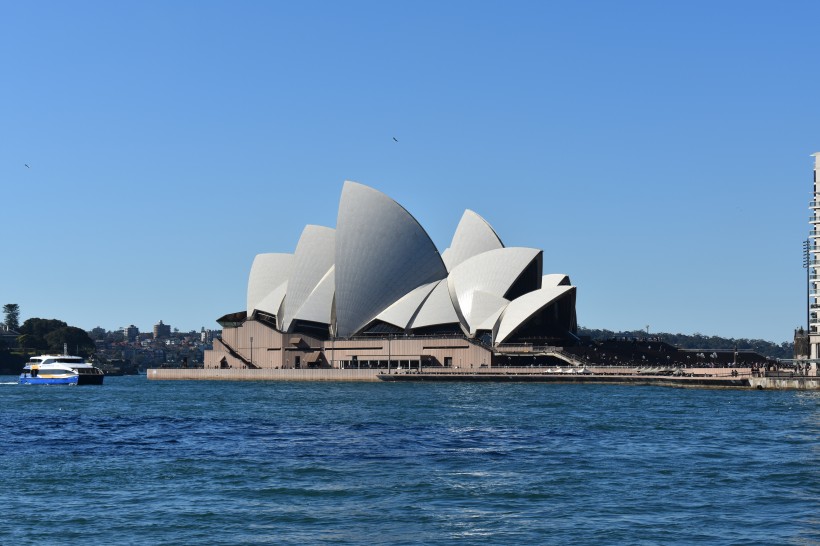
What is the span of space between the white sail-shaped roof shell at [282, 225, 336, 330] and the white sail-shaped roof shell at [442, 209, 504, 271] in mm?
11353

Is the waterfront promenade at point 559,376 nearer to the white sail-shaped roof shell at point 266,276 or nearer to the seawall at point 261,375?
the seawall at point 261,375

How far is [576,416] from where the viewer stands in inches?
1827

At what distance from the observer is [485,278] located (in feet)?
320

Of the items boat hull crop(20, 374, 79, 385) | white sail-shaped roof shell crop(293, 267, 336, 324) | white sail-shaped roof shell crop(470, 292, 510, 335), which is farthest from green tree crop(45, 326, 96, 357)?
white sail-shaped roof shell crop(470, 292, 510, 335)

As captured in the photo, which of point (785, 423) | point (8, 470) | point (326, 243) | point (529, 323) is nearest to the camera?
point (8, 470)

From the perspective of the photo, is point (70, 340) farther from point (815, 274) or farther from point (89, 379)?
point (815, 274)

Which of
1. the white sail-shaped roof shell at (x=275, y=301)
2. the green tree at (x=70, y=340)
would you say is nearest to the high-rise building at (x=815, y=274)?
the white sail-shaped roof shell at (x=275, y=301)

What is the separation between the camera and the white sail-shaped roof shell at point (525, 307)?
93.6 m

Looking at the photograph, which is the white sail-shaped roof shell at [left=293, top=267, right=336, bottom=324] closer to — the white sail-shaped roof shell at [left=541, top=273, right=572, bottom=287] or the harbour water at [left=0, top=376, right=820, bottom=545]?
the white sail-shaped roof shell at [left=541, top=273, right=572, bottom=287]

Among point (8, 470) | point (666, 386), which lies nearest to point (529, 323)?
point (666, 386)

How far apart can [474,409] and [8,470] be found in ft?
87.2

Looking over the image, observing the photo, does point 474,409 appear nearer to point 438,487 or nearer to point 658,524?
point 438,487

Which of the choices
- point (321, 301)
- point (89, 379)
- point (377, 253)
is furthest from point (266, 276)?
point (89, 379)

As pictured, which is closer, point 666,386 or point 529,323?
point 666,386
